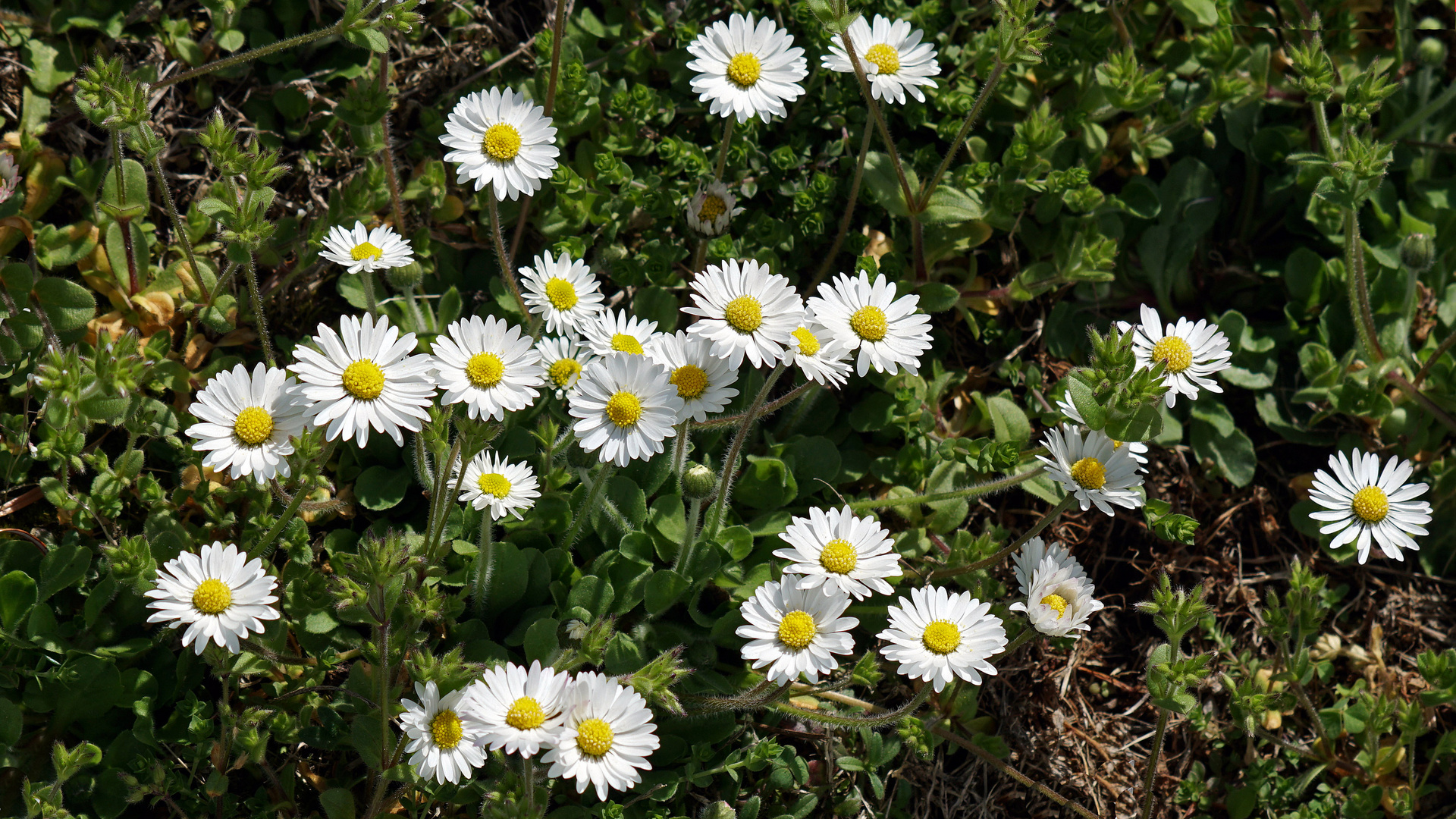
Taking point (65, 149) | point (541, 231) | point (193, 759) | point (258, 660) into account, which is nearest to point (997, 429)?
point (541, 231)

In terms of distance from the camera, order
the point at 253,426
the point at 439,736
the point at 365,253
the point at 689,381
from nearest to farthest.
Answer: the point at 439,736 → the point at 253,426 → the point at 689,381 → the point at 365,253

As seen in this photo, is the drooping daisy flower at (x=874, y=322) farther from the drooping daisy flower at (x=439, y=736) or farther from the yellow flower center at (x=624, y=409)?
the drooping daisy flower at (x=439, y=736)

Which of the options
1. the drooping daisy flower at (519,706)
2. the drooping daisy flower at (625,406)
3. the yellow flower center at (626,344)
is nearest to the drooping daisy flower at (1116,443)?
the drooping daisy flower at (625,406)

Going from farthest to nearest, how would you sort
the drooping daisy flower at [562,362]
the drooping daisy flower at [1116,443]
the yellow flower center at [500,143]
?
the yellow flower center at [500,143], the drooping daisy flower at [562,362], the drooping daisy flower at [1116,443]

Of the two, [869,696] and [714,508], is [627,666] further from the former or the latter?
[869,696]

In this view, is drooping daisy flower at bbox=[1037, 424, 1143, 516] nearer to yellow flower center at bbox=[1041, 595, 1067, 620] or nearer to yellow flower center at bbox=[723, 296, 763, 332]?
Answer: yellow flower center at bbox=[1041, 595, 1067, 620]

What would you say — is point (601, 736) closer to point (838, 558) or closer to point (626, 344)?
point (838, 558)

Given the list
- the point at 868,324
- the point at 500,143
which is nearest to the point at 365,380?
the point at 500,143
